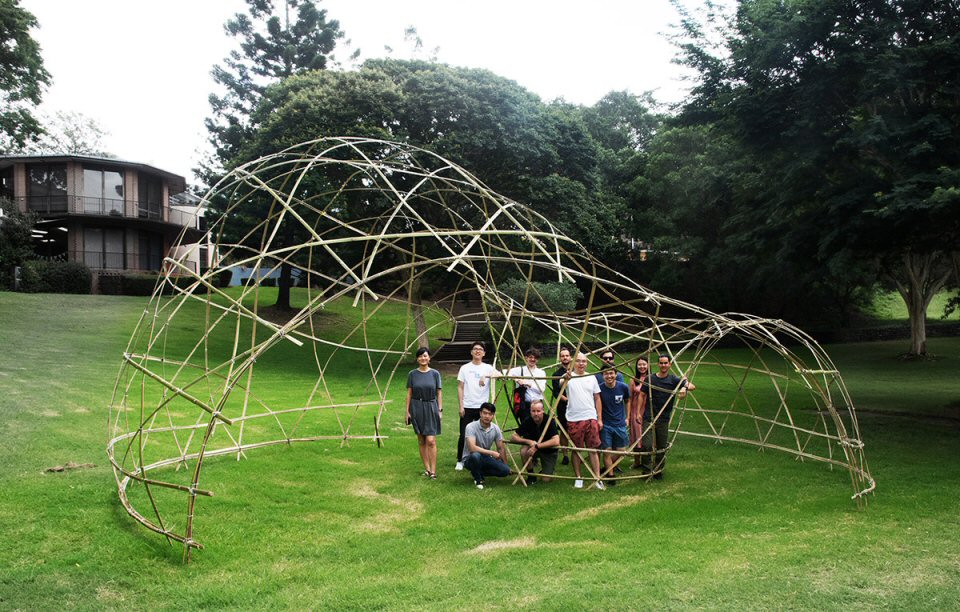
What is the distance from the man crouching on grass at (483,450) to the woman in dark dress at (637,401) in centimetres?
178

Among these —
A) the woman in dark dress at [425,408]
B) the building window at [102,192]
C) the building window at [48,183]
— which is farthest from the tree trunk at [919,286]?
the building window at [48,183]

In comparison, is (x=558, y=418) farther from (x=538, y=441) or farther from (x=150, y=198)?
(x=150, y=198)

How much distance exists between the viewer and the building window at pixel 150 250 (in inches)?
1411

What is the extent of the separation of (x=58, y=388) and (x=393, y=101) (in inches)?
448

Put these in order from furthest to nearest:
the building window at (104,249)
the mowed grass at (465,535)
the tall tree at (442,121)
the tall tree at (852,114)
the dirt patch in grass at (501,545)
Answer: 1. the building window at (104,249)
2. the tall tree at (442,121)
3. the tall tree at (852,114)
4. the dirt patch in grass at (501,545)
5. the mowed grass at (465,535)

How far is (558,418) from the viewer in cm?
893

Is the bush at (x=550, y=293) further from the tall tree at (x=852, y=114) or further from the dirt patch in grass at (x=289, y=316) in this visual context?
the dirt patch in grass at (x=289, y=316)

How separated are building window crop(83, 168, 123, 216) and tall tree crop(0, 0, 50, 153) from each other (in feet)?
35.5

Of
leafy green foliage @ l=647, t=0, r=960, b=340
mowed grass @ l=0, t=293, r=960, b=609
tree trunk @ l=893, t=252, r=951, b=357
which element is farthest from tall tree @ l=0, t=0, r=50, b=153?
tree trunk @ l=893, t=252, r=951, b=357

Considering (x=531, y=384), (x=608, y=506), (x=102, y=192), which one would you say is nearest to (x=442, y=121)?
(x=531, y=384)

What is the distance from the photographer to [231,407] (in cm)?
1320

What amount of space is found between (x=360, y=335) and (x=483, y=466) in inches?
804

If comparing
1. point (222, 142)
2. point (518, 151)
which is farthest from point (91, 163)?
point (518, 151)

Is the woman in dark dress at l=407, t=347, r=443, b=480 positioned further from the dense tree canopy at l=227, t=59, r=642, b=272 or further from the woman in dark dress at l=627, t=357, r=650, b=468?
the dense tree canopy at l=227, t=59, r=642, b=272
